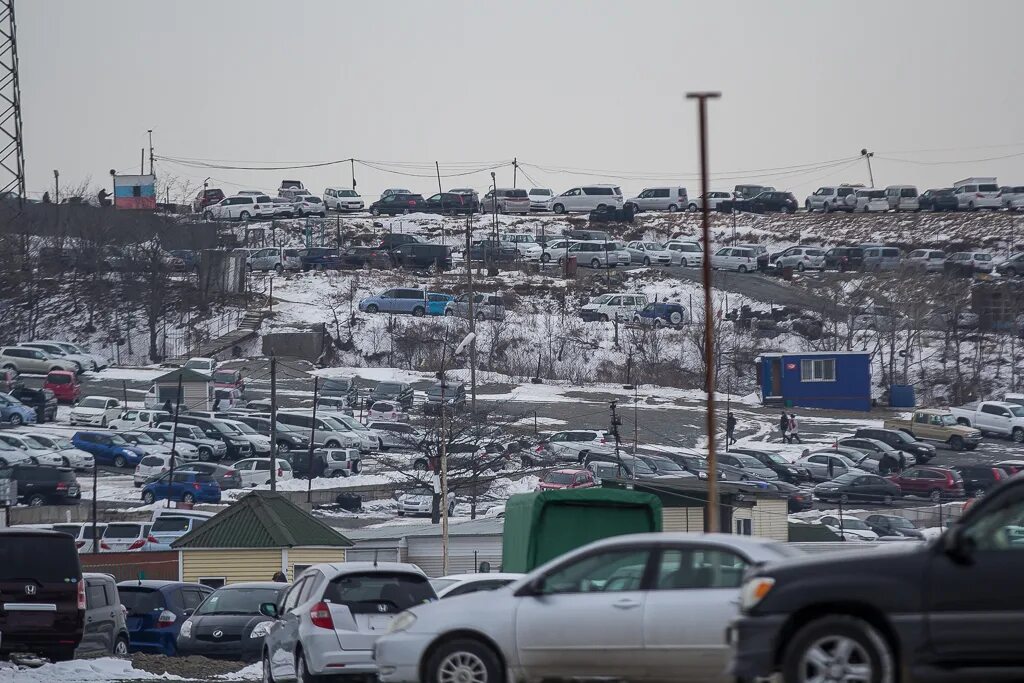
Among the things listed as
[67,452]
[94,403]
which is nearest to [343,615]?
[67,452]

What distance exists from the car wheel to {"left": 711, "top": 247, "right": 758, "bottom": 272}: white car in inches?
3188

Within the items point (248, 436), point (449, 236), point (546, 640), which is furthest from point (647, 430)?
point (546, 640)

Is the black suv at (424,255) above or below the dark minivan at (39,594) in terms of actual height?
above

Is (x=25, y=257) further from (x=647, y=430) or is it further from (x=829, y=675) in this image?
(x=829, y=675)

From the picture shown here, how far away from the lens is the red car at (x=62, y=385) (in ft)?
206

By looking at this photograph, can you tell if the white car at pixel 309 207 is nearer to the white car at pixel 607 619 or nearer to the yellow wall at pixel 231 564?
the yellow wall at pixel 231 564

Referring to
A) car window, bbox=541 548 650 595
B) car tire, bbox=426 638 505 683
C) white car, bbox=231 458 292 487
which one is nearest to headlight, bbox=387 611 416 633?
car tire, bbox=426 638 505 683

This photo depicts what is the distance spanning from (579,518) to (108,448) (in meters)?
39.1

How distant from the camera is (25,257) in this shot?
88188 millimetres

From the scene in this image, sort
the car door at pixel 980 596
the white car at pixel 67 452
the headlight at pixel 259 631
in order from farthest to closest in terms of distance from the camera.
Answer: the white car at pixel 67 452, the headlight at pixel 259 631, the car door at pixel 980 596

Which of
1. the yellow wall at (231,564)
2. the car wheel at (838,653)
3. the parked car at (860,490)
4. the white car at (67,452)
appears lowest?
the yellow wall at (231,564)

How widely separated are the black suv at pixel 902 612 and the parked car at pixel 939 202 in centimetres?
9515

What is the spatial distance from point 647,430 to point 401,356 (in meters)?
20.8

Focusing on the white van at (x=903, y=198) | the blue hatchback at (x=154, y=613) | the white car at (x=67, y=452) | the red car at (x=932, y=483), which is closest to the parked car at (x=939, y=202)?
the white van at (x=903, y=198)
